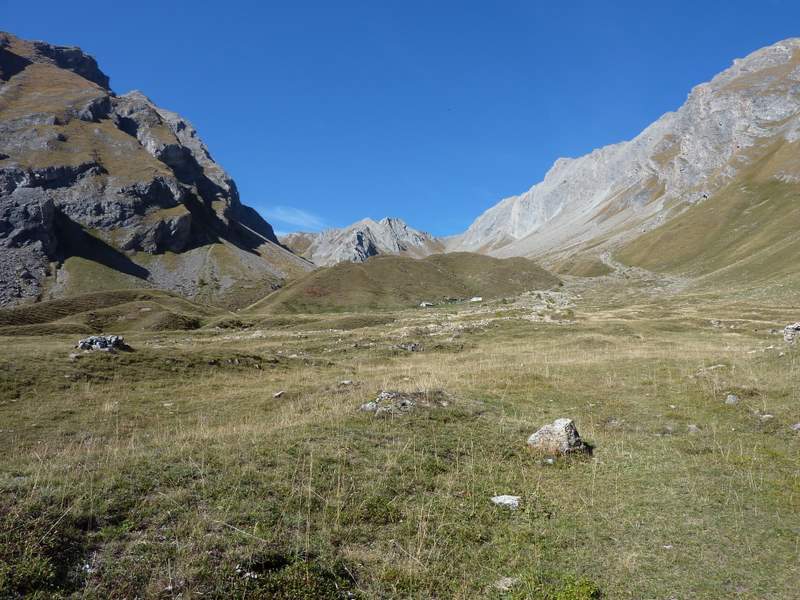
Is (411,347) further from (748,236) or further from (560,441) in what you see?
(748,236)

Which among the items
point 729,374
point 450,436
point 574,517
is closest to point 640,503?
point 574,517

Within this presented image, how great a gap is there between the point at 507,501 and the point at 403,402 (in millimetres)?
8262

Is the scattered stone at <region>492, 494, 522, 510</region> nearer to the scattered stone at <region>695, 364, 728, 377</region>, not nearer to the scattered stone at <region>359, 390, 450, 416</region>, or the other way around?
the scattered stone at <region>359, 390, 450, 416</region>

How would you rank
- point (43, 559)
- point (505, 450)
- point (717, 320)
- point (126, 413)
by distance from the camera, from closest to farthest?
point (43, 559), point (505, 450), point (126, 413), point (717, 320)

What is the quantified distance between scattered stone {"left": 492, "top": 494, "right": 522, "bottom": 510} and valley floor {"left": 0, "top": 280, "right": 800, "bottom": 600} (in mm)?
239

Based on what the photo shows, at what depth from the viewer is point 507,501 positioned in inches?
480

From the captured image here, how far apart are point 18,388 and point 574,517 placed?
28.6m

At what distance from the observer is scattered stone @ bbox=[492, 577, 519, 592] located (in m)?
8.70

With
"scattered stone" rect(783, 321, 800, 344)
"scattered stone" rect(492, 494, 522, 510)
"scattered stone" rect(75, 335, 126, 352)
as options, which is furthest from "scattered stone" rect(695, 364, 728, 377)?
"scattered stone" rect(75, 335, 126, 352)

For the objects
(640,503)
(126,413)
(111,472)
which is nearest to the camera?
(111,472)

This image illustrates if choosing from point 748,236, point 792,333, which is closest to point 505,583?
point 792,333

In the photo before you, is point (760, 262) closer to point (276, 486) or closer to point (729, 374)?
point (729, 374)

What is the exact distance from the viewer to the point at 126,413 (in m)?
22.5

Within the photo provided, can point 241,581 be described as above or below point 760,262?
below
